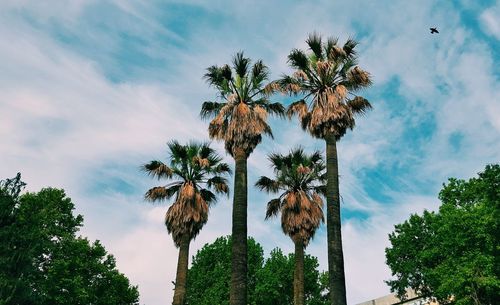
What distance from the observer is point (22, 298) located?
942 inches

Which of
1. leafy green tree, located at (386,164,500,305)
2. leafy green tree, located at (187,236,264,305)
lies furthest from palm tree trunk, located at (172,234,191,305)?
leafy green tree, located at (187,236,264,305)

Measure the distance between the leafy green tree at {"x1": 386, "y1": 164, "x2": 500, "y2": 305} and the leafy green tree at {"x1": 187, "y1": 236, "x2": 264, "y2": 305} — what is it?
14887mm

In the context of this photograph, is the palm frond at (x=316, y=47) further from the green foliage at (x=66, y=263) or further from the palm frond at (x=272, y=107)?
the green foliage at (x=66, y=263)

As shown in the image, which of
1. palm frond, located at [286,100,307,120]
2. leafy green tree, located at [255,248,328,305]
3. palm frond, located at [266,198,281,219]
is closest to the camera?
palm frond, located at [286,100,307,120]

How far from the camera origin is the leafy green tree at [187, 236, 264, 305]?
4653cm

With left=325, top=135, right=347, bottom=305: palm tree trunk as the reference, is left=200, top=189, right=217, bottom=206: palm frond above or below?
above

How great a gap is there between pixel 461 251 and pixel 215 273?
80.0 ft

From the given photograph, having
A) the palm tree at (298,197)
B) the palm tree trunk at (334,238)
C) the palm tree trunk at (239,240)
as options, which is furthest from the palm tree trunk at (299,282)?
the palm tree trunk at (334,238)

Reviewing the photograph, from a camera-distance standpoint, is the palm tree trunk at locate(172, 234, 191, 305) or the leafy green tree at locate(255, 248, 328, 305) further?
the leafy green tree at locate(255, 248, 328, 305)

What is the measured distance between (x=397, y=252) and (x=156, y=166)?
82.1 ft

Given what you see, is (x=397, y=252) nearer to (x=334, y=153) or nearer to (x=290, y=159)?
(x=290, y=159)

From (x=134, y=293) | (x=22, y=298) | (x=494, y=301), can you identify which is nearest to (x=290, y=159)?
(x=22, y=298)

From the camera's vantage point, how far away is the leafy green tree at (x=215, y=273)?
4653 centimetres

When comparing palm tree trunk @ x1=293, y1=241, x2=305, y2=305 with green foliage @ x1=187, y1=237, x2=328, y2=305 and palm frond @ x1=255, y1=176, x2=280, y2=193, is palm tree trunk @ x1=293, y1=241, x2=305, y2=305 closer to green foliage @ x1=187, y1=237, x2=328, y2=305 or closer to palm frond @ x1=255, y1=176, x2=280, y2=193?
palm frond @ x1=255, y1=176, x2=280, y2=193
